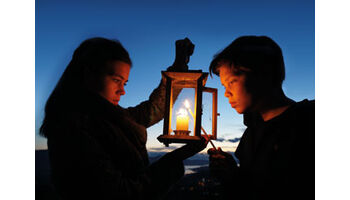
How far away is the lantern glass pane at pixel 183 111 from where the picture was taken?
2.26 metres

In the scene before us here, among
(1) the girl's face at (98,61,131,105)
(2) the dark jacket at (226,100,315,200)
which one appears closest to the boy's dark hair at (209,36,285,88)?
(2) the dark jacket at (226,100,315,200)

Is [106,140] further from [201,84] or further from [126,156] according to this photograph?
[201,84]

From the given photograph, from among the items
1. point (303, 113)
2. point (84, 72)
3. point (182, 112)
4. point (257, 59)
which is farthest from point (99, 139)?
point (303, 113)

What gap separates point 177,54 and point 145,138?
105cm

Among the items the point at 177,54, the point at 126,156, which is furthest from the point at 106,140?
the point at 177,54

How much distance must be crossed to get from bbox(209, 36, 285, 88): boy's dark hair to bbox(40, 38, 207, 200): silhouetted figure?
0.57 m

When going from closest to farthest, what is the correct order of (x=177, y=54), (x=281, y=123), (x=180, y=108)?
(x=281, y=123) → (x=180, y=108) → (x=177, y=54)

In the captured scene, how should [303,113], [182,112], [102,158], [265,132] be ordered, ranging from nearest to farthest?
[102,158] < [303,113] < [265,132] < [182,112]

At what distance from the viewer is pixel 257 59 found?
219 centimetres

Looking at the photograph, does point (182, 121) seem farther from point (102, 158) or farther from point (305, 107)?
point (305, 107)

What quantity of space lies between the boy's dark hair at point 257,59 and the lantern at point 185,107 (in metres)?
0.34

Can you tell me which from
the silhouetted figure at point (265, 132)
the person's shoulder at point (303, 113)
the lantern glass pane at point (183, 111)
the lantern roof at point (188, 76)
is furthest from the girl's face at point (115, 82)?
the person's shoulder at point (303, 113)

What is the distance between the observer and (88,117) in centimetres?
201

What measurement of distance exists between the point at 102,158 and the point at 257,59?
1.73 metres
